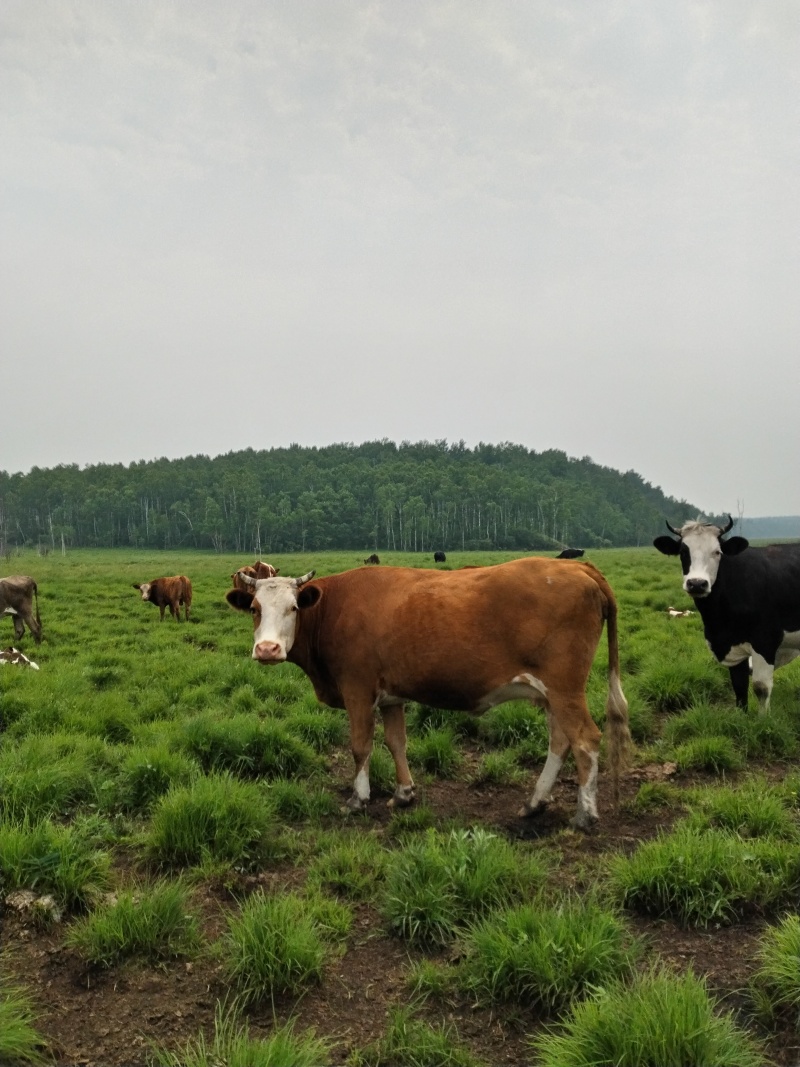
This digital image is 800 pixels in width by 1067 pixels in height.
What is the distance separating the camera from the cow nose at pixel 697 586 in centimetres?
770

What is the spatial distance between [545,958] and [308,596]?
3.57 metres

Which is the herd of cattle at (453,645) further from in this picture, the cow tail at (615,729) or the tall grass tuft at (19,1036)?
the tall grass tuft at (19,1036)

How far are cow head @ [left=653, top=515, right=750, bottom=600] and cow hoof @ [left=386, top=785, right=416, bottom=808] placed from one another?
4.08 metres

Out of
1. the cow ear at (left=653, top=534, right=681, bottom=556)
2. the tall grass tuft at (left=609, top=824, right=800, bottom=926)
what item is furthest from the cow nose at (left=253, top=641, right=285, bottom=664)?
the cow ear at (left=653, top=534, right=681, bottom=556)

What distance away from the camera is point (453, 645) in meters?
5.54

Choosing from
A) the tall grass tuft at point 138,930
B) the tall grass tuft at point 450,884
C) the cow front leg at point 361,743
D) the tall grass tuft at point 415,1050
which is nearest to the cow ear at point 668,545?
the cow front leg at point 361,743

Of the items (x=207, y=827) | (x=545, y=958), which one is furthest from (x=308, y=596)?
(x=545, y=958)

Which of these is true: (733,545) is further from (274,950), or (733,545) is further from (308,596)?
(274,950)

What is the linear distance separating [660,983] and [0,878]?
380cm

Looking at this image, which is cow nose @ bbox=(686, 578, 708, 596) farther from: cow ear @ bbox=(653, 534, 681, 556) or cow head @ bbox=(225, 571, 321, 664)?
cow head @ bbox=(225, 571, 321, 664)

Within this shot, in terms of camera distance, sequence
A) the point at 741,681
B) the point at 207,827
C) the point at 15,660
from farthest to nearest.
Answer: the point at 15,660
the point at 741,681
the point at 207,827

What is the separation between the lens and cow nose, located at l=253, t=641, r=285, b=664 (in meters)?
5.61

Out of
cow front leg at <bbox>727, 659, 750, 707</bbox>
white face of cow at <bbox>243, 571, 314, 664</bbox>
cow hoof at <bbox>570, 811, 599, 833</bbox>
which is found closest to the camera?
cow hoof at <bbox>570, 811, 599, 833</bbox>

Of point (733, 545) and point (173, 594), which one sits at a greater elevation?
point (733, 545)
